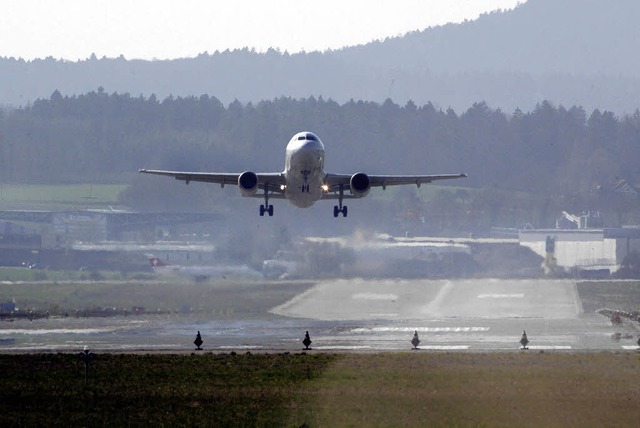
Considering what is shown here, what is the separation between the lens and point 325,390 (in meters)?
49.5

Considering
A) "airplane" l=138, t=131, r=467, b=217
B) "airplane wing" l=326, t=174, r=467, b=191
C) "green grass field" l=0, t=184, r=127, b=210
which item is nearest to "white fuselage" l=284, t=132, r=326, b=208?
"airplane" l=138, t=131, r=467, b=217

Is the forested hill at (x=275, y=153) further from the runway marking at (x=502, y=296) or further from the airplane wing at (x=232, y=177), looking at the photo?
the airplane wing at (x=232, y=177)

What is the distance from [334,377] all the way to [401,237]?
70.1 m

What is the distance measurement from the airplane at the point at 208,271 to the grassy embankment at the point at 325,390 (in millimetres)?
38286

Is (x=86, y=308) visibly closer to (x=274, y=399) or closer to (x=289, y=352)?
(x=289, y=352)

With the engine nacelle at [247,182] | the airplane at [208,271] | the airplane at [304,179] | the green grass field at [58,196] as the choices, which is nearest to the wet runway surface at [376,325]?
the airplane at [304,179]

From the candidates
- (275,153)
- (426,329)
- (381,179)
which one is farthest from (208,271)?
(275,153)

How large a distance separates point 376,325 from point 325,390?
2956cm

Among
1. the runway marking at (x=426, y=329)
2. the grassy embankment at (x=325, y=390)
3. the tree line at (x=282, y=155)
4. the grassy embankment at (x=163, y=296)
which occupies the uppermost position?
the tree line at (x=282, y=155)

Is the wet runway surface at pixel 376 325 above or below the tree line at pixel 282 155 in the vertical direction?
below

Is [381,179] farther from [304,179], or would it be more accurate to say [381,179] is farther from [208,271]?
[208,271]

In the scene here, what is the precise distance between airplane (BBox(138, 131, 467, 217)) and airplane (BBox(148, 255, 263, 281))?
24.1 metres

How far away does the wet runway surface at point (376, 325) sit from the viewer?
6906 centimetres

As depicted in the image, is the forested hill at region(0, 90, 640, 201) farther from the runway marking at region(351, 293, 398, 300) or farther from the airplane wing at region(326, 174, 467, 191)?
the airplane wing at region(326, 174, 467, 191)
